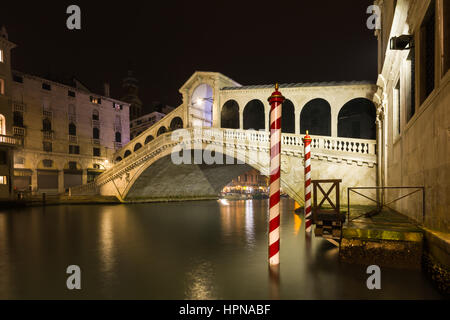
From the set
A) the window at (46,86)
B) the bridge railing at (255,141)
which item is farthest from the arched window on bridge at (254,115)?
the window at (46,86)

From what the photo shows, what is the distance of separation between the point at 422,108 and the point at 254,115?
1508 centimetres

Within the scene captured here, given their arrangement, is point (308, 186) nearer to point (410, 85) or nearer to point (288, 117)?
point (410, 85)

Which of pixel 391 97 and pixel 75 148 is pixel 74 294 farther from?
pixel 75 148

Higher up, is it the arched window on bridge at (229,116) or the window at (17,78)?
the window at (17,78)

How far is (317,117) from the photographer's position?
56.6 feet

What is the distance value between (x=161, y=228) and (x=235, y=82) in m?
14.0

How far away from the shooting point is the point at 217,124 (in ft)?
61.1

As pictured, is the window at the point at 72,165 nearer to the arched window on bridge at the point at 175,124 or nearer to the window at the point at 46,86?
the window at the point at 46,86

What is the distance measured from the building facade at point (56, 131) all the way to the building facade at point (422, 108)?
23.3 metres

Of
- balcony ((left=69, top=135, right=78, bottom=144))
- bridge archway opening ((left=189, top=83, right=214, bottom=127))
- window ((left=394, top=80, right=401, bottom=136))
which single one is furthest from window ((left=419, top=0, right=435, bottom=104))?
balcony ((left=69, top=135, right=78, bottom=144))

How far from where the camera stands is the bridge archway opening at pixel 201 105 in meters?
20.6

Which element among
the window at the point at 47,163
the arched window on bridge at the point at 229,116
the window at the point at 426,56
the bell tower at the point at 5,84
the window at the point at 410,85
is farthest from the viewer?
the window at the point at 47,163

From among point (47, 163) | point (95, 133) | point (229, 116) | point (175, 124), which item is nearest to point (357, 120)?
point (229, 116)
